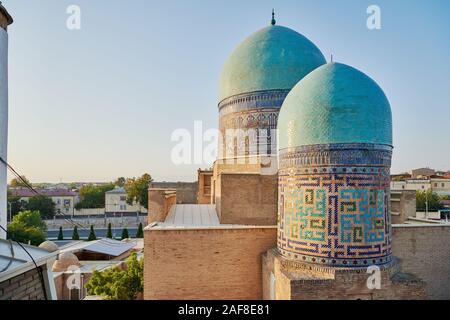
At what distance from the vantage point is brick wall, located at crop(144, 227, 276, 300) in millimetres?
6316

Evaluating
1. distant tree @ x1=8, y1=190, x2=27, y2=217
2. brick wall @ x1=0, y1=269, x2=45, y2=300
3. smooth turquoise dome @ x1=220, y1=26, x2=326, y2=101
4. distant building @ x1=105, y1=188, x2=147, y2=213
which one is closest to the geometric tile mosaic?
smooth turquoise dome @ x1=220, y1=26, x2=326, y2=101

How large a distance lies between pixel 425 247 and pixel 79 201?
37947 mm

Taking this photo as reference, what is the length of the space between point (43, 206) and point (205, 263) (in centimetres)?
2812

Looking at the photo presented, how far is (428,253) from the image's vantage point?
7.57 metres

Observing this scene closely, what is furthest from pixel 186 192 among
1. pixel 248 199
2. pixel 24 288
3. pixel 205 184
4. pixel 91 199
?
pixel 91 199

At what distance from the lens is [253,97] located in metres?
8.76

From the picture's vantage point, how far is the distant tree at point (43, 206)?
1137 inches

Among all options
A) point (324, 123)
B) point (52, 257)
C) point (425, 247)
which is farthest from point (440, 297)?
point (52, 257)

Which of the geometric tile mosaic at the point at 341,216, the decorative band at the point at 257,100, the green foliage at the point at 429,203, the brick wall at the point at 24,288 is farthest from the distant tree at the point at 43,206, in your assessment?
the green foliage at the point at 429,203

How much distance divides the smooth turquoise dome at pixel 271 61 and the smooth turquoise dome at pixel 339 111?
8.84ft

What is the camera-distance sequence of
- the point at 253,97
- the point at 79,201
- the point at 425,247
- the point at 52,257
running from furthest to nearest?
the point at 79,201 < the point at 253,97 < the point at 425,247 < the point at 52,257

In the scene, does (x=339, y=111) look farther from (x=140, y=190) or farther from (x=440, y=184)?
(x=440, y=184)

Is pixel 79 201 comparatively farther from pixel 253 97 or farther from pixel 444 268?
pixel 444 268

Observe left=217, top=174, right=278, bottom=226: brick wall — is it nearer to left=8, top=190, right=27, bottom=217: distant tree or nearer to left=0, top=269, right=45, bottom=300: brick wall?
left=0, top=269, right=45, bottom=300: brick wall
